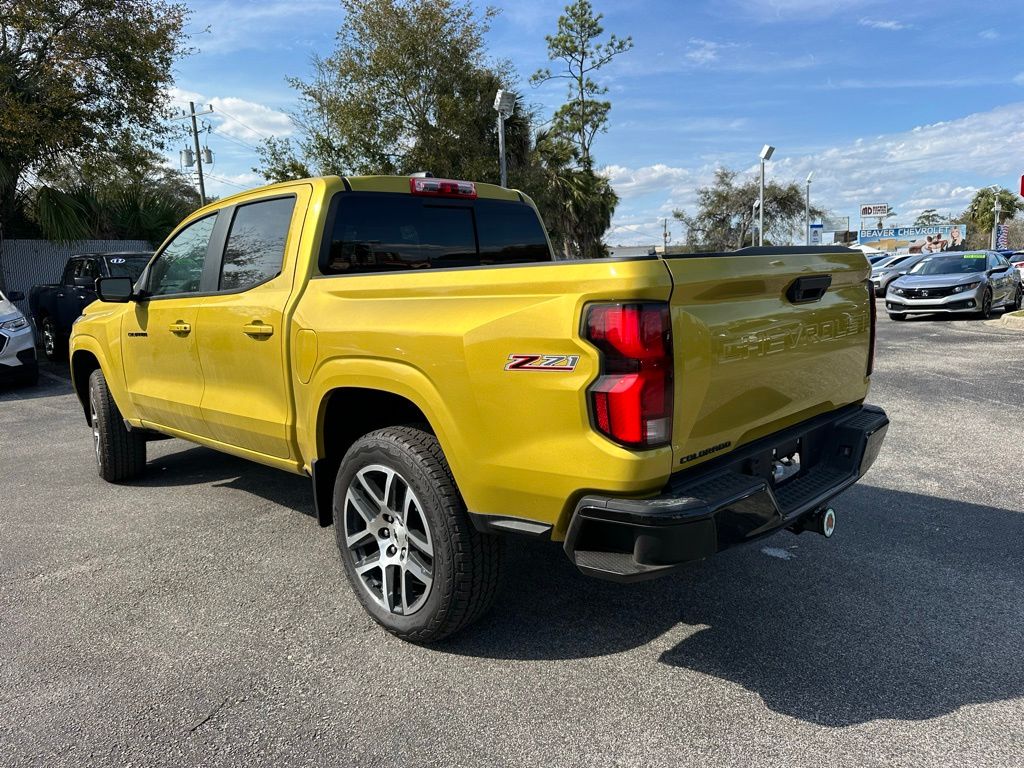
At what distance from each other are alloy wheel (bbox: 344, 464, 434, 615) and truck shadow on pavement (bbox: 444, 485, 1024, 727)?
1.11 ft

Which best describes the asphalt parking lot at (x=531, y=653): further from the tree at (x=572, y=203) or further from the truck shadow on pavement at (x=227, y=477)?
the tree at (x=572, y=203)

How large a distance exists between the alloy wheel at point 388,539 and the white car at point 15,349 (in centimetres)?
895

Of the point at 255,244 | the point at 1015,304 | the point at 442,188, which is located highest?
the point at 442,188

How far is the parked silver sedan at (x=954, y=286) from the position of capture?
1633 cm

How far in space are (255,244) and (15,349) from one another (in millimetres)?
8043

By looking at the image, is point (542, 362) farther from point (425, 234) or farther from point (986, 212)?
point (986, 212)

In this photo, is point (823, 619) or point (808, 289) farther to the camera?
point (823, 619)

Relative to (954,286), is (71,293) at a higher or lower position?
higher

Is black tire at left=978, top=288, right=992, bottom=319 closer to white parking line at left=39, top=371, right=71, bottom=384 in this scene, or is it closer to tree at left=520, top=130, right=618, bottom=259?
tree at left=520, top=130, right=618, bottom=259

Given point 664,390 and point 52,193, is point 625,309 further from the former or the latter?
point 52,193

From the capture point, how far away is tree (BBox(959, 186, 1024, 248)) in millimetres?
70500

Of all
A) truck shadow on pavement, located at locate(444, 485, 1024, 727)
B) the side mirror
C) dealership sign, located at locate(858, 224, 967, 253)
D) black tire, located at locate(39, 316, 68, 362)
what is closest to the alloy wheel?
truck shadow on pavement, located at locate(444, 485, 1024, 727)

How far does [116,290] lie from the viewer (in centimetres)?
468

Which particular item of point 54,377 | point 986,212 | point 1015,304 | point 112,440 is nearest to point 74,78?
point 54,377
